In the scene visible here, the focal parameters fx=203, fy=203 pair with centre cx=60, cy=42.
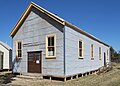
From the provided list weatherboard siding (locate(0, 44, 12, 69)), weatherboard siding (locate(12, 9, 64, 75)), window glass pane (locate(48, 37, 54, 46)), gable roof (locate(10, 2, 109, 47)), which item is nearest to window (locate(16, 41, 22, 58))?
weatherboard siding (locate(12, 9, 64, 75))

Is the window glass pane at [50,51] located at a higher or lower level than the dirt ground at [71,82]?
higher

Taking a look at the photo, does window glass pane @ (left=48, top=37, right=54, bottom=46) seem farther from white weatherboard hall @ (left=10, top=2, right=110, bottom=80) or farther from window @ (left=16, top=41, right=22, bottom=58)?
window @ (left=16, top=41, right=22, bottom=58)

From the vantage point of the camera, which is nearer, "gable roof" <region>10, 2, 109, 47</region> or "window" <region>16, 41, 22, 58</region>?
"gable roof" <region>10, 2, 109, 47</region>

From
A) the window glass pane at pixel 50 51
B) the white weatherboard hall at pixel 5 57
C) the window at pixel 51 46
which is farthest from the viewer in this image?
the white weatherboard hall at pixel 5 57

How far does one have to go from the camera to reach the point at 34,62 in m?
19.8

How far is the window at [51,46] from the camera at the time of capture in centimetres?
1773

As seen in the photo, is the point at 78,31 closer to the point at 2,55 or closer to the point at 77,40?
the point at 77,40

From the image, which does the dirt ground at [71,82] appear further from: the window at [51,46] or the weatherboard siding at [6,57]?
the weatherboard siding at [6,57]

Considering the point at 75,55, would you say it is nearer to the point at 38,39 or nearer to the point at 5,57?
the point at 38,39

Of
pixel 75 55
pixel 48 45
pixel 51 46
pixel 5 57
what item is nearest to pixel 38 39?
pixel 48 45

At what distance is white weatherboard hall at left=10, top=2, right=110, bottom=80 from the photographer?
17.3 meters

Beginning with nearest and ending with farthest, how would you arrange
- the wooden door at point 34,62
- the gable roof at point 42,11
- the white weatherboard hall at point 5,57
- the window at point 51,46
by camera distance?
the gable roof at point 42,11, the window at point 51,46, the wooden door at point 34,62, the white weatherboard hall at point 5,57

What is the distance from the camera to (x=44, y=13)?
18938mm

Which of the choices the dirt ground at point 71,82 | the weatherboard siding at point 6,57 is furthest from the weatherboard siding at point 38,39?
the weatherboard siding at point 6,57
